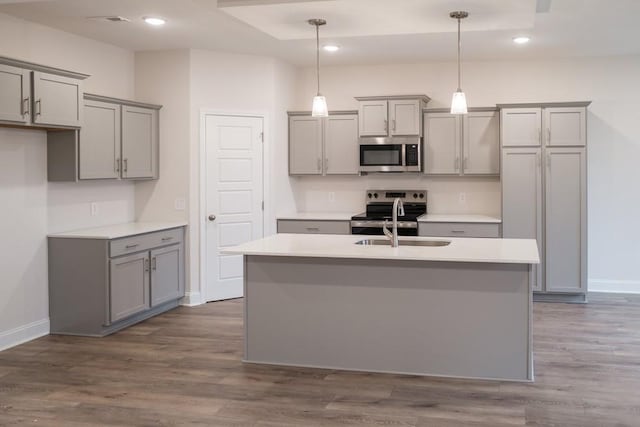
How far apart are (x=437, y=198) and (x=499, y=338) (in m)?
3.32

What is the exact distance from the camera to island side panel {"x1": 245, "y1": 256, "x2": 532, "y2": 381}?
4.29 metres

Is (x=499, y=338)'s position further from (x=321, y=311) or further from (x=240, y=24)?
(x=240, y=24)

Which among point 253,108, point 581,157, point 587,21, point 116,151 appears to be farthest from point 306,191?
point 587,21

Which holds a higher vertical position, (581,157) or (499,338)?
(581,157)

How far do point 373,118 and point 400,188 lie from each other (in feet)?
2.96

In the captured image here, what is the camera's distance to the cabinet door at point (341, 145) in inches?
291

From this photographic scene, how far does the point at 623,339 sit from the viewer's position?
529 centimetres

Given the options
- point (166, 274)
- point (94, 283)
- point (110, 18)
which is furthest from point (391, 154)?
point (94, 283)

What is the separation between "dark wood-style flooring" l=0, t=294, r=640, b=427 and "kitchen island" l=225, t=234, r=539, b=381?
0.14 m

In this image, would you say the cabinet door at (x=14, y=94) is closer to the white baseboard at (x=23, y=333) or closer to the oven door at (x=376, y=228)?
the white baseboard at (x=23, y=333)

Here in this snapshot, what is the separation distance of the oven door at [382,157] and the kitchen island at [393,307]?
7.86 feet

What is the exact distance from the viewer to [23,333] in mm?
5340

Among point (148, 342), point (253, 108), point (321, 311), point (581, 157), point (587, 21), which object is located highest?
point (587, 21)

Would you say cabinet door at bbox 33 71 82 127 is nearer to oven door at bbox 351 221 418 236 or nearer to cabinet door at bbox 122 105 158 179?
cabinet door at bbox 122 105 158 179
